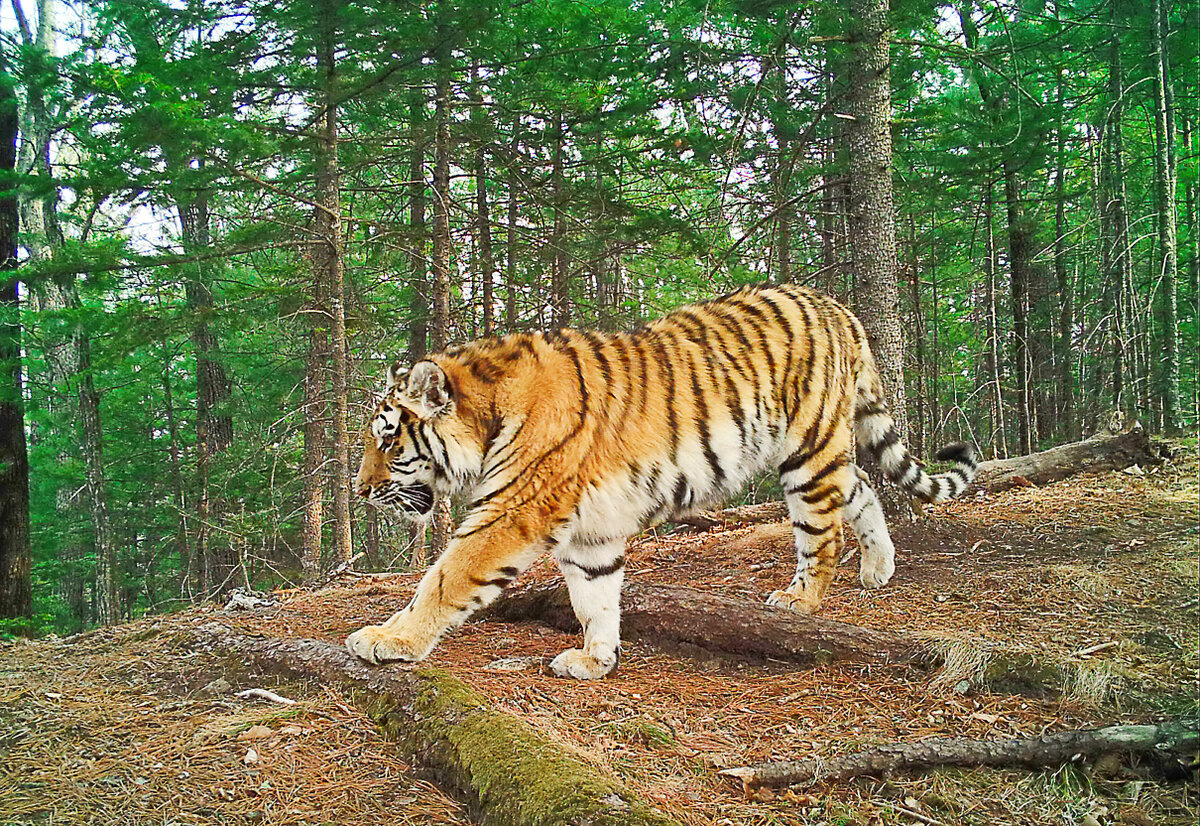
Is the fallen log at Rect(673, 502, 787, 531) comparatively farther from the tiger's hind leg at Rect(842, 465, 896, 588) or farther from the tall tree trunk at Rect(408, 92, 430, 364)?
the tall tree trunk at Rect(408, 92, 430, 364)

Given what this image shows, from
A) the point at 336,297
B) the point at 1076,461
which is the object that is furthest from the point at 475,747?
the point at 1076,461

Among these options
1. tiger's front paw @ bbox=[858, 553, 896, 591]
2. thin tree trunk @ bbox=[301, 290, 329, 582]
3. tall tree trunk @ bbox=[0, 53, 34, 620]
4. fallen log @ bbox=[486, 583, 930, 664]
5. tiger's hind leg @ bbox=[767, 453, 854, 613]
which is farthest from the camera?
tall tree trunk @ bbox=[0, 53, 34, 620]

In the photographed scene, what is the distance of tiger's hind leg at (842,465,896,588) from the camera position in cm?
529

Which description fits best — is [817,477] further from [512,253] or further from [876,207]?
[512,253]

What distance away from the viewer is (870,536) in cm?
534

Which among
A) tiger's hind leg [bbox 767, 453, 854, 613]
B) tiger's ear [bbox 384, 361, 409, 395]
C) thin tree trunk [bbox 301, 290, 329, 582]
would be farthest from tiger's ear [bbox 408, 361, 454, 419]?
thin tree trunk [bbox 301, 290, 329, 582]

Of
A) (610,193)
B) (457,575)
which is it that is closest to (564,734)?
(457,575)

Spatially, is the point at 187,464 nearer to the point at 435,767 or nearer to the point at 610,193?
the point at 610,193

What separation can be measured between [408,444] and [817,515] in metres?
2.75

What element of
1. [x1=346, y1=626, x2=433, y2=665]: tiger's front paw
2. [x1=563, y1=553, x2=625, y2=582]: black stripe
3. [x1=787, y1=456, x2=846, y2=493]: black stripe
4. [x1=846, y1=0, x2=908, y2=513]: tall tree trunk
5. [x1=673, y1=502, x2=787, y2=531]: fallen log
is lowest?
[x1=673, y1=502, x2=787, y2=531]: fallen log

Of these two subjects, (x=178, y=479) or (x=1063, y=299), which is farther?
(x=178, y=479)

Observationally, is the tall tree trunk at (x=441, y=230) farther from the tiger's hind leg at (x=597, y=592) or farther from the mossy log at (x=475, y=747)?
the mossy log at (x=475, y=747)

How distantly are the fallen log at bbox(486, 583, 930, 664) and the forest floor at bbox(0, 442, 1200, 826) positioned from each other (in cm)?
9

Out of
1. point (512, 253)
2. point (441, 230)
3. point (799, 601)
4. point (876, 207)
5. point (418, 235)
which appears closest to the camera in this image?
point (799, 601)
